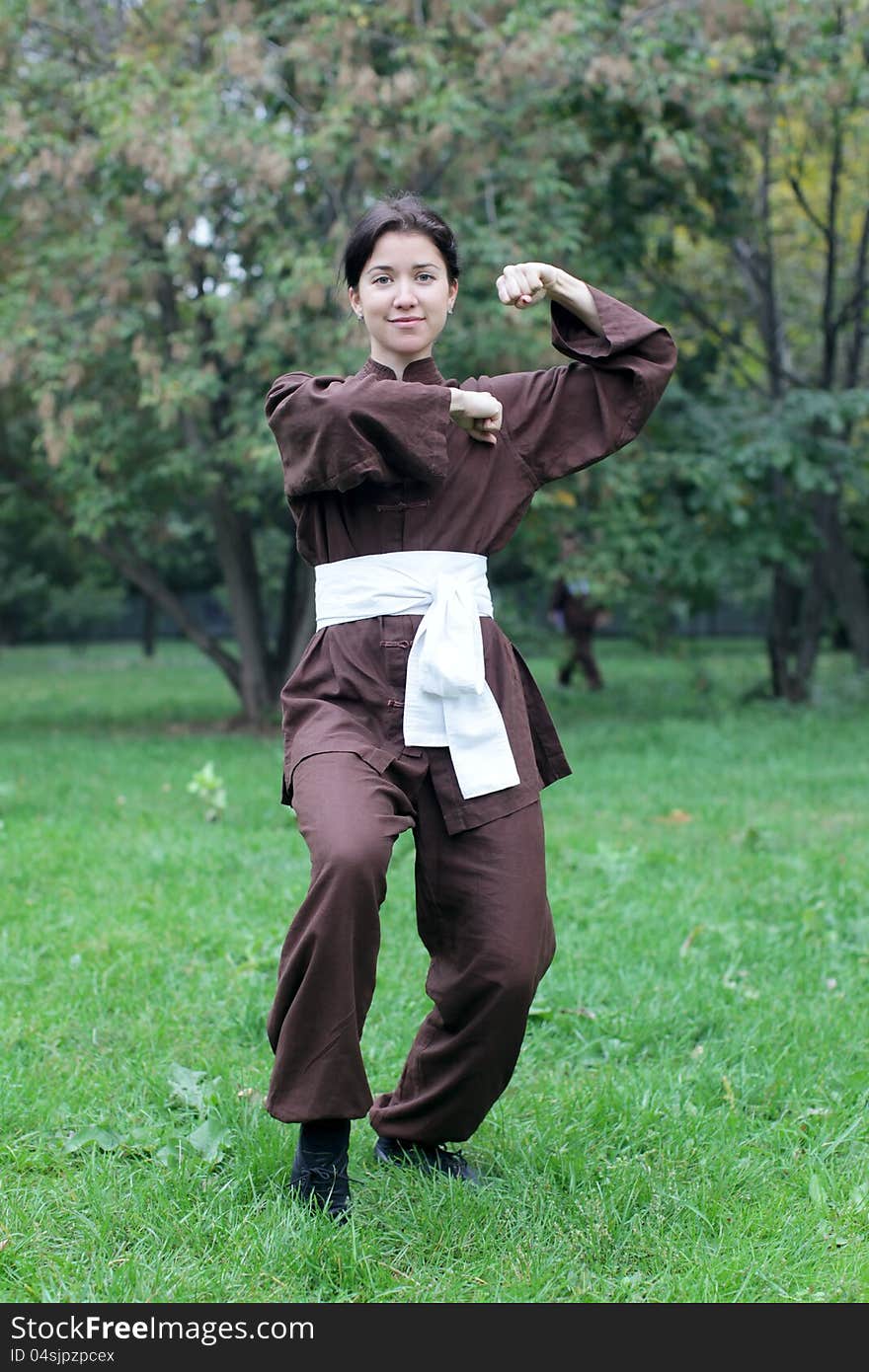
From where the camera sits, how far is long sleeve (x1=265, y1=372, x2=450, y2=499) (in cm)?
270

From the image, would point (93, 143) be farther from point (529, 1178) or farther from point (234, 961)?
point (529, 1178)

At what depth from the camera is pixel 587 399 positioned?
2961 mm

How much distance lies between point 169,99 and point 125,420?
238 centimetres

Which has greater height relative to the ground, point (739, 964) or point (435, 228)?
point (435, 228)

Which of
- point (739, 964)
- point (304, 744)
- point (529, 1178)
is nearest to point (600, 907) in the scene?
point (739, 964)

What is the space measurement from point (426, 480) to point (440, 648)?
1.11ft

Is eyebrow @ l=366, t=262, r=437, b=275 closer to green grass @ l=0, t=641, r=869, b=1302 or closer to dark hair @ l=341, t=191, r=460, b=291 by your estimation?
dark hair @ l=341, t=191, r=460, b=291

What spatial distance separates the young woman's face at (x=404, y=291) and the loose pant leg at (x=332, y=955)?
3.01 ft

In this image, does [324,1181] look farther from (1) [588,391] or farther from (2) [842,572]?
(2) [842,572]

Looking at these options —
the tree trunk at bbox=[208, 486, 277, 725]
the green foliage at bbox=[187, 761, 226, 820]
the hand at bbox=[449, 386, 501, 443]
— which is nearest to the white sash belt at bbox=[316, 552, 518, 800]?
the hand at bbox=[449, 386, 501, 443]

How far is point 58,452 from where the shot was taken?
987 cm

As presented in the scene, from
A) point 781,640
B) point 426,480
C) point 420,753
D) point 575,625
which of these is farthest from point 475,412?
point 575,625

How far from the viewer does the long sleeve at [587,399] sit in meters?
2.95

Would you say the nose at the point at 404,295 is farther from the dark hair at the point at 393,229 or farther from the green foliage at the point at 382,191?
the green foliage at the point at 382,191
